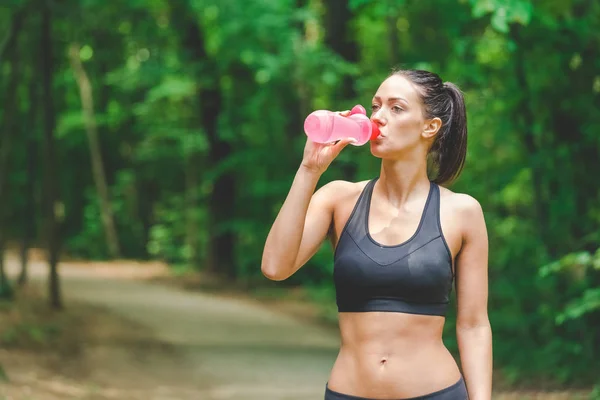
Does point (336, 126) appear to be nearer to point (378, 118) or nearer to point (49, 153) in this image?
point (378, 118)

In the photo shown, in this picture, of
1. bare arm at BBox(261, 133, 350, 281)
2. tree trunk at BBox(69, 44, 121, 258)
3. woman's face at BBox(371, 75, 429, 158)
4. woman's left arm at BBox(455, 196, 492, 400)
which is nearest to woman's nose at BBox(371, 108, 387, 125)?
woman's face at BBox(371, 75, 429, 158)

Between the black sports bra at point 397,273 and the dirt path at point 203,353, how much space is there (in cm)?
751

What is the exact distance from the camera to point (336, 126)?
281 centimetres

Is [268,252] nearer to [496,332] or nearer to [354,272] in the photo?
[354,272]

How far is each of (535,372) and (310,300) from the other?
858 cm

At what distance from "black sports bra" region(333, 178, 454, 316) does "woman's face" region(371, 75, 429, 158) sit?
9.5 inches

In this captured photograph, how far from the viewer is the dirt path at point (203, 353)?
35.0 feet

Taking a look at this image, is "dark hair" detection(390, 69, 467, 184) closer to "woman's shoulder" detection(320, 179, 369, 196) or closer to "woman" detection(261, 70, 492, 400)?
"woman" detection(261, 70, 492, 400)

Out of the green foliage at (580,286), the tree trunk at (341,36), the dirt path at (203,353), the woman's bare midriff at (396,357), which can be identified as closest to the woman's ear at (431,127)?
the woman's bare midriff at (396,357)

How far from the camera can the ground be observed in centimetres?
1055

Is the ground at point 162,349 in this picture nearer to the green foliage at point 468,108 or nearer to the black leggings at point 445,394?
the green foliage at point 468,108

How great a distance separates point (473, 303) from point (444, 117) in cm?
56

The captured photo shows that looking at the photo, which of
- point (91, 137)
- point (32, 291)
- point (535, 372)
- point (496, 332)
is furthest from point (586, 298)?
point (91, 137)

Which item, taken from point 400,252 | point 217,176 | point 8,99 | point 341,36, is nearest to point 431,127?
point 400,252
